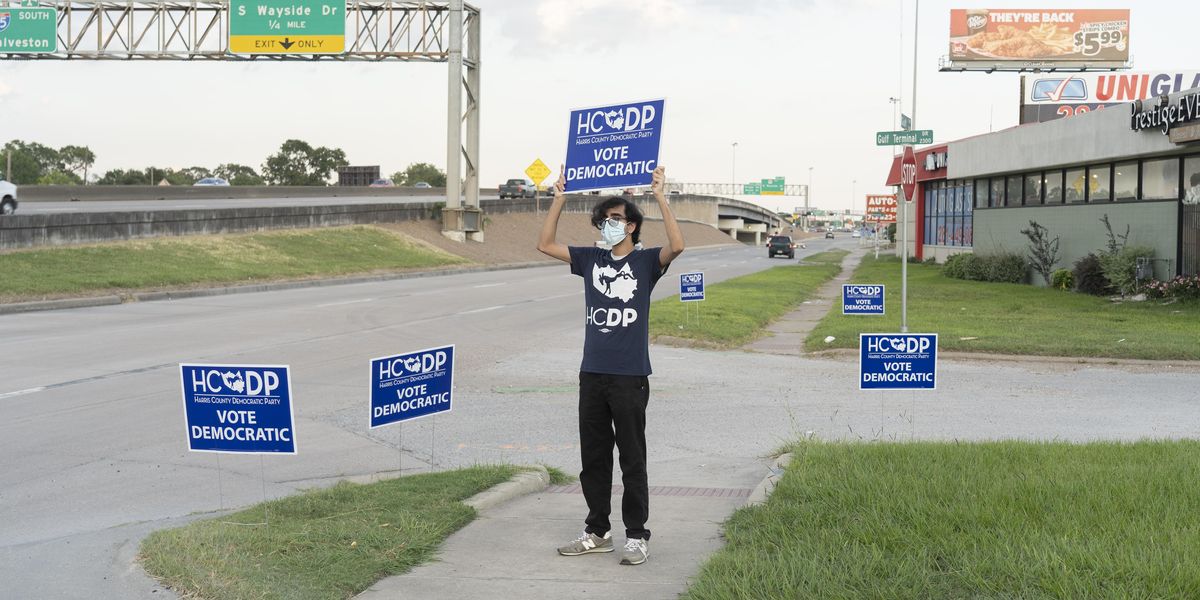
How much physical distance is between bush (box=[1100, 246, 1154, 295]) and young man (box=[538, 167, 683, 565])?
24.9 metres

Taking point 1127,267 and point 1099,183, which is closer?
point 1127,267

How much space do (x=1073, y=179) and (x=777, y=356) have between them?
2069 centimetres

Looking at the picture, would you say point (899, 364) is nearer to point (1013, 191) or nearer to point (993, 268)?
point (993, 268)

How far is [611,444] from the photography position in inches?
257

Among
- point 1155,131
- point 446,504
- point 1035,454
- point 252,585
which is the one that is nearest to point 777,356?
point 1035,454

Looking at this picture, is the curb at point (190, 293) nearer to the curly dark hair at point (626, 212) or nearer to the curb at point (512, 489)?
the curb at point (512, 489)

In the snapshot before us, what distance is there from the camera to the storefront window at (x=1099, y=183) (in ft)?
105

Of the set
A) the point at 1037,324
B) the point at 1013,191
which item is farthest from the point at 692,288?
the point at 1013,191

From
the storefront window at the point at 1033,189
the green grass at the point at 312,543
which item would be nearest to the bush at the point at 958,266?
the storefront window at the point at 1033,189

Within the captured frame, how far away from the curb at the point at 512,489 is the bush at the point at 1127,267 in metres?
23.5

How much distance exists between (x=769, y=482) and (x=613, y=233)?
244 cm

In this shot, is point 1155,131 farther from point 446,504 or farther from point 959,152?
point 446,504

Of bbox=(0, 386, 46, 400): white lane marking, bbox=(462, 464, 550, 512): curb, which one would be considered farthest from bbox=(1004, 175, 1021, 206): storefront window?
bbox=(462, 464, 550, 512): curb

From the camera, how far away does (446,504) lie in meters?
7.12
